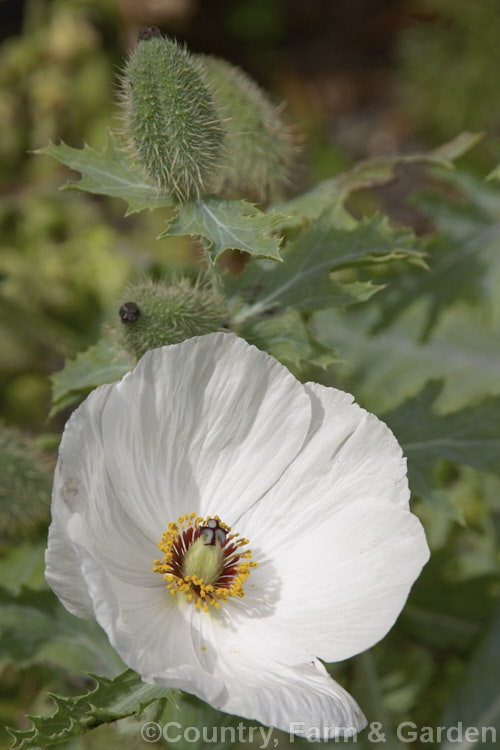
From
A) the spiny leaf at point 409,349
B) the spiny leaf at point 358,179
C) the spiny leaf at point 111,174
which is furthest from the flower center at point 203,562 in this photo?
the spiny leaf at point 409,349

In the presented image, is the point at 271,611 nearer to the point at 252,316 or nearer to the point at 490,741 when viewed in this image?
the point at 252,316

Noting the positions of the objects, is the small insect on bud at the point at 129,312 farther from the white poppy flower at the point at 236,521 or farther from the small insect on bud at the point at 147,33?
the small insect on bud at the point at 147,33

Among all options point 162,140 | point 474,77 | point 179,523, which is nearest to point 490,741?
point 179,523

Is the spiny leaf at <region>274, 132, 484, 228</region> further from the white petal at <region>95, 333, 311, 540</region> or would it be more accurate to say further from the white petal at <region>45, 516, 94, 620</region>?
the white petal at <region>45, 516, 94, 620</region>

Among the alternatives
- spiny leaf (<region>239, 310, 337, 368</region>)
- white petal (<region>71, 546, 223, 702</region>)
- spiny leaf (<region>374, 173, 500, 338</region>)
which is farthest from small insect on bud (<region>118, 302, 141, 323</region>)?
spiny leaf (<region>374, 173, 500, 338</region>)

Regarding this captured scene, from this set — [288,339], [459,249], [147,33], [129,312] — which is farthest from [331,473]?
[459,249]

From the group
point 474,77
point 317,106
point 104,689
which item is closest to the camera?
point 104,689
